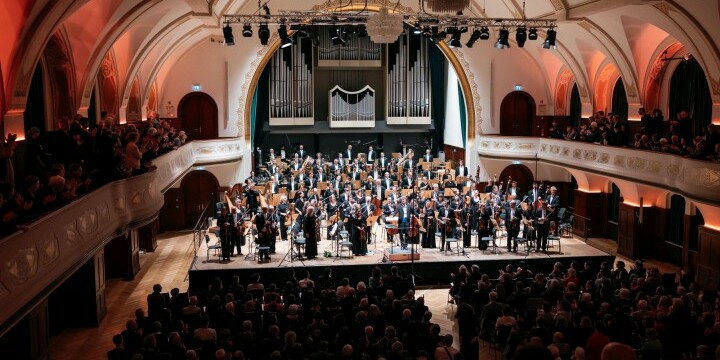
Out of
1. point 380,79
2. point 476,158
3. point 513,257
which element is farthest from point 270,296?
point 380,79

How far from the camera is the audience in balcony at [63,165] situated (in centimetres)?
665

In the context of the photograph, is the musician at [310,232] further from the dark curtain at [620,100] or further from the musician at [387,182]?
the dark curtain at [620,100]

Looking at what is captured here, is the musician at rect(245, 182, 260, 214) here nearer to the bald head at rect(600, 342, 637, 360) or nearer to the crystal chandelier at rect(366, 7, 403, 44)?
the crystal chandelier at rect(366, 7, 403, 44)

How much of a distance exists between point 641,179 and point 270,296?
9.65 meters

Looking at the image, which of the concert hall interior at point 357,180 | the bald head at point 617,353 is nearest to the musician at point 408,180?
the concert hall interior at point 357,180

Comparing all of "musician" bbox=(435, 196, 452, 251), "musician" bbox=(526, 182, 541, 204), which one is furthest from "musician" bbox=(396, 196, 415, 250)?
"musician" bbox=(526, 182, 541, 204)

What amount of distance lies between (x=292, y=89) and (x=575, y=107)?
9836 millimetres

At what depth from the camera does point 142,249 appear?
17.8 meters

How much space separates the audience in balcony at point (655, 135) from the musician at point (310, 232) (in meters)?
7.85

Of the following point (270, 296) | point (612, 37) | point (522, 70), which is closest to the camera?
point (270, 296)

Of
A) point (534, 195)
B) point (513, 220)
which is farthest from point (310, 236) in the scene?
point (534, 195)

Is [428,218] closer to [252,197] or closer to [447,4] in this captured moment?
[252,197]

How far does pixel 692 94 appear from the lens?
1603cm

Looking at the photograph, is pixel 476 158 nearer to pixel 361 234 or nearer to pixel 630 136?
pixel 630 136
